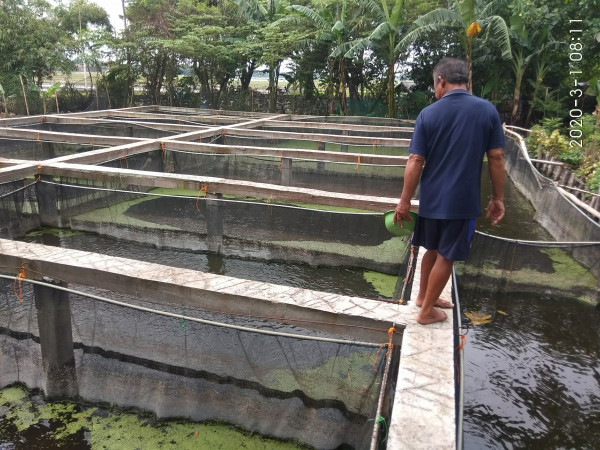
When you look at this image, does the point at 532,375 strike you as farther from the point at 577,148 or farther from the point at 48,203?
the point at 577,148

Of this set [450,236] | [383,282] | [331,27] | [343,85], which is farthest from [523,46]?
[450,236]

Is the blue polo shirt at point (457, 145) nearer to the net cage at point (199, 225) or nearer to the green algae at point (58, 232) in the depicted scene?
the net cage at point (199, 225)

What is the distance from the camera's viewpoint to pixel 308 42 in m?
16.4

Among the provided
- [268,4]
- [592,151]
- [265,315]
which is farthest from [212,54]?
[265,315]

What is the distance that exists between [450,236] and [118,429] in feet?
7.63

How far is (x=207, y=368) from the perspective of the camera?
2.73 metres

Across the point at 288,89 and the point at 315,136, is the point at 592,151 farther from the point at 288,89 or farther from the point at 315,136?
the point at 288,89

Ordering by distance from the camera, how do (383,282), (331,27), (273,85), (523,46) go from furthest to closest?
(273,85) → (331,27) → (523,46) → (383,282)

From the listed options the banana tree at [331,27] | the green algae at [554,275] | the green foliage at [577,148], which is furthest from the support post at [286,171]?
the banana tree at [331,27]

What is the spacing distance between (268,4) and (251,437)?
17996 mm

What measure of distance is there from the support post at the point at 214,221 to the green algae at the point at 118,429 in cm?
280

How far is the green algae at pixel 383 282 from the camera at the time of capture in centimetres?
492

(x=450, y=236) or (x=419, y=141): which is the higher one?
(x=419, y=141)

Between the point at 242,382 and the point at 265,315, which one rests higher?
the point at 265,315
